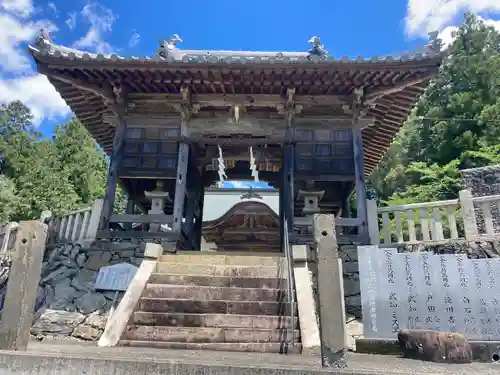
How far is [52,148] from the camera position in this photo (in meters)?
25.4

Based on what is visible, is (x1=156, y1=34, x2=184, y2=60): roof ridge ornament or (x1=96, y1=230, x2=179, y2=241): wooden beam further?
(x1=156, y1=34, x2=184, y2=60): roof ridge ornament

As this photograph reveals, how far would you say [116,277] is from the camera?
8.22 m

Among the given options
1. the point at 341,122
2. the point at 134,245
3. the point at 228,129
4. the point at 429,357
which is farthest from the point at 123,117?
the point at 429,357

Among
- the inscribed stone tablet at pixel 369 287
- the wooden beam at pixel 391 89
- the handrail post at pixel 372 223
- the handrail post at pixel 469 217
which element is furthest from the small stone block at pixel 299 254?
the wooden beam at pixel 391 89

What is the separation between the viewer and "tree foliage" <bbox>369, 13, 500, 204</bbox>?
17609mm

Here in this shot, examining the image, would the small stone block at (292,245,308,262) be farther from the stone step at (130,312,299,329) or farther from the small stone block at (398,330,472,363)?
the small stone block at (398,330,472,363)

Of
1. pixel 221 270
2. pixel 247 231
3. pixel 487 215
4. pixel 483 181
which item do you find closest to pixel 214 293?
pixel 221 270

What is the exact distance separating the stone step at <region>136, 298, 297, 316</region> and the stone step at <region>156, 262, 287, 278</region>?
82cm

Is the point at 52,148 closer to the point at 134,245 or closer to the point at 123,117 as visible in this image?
the point at 123,117

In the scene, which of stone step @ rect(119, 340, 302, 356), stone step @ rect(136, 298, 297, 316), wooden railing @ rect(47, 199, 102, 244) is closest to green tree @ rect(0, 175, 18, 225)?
wooden railing @ rect(47, 199, 102, 244)

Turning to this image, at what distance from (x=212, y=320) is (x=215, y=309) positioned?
9.8 inches

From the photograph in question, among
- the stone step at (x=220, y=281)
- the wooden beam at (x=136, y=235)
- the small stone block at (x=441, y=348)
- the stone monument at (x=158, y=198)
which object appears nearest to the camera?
the small stone block at (x=441, y=348)

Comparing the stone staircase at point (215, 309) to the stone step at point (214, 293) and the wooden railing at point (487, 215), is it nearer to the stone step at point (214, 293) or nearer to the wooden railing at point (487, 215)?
the stone step at point (214, 293)

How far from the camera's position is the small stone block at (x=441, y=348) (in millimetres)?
4770
